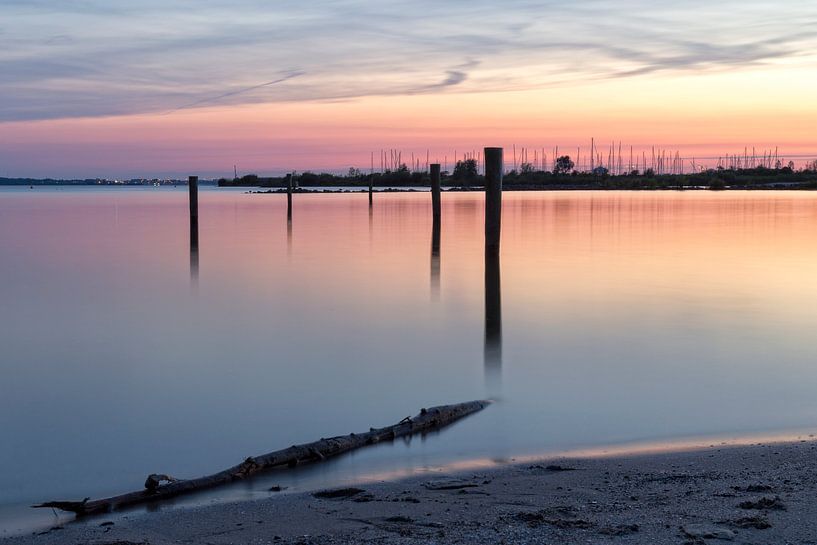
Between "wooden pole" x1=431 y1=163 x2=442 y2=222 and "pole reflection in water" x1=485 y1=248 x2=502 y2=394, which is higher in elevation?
"wooden pole" x1=431 y1=163 x2=442 y2=222

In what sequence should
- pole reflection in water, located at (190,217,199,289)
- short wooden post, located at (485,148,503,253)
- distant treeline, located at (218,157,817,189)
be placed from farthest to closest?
distant treeline, located at (218,157,817,189)
short wooden post, located at (485,148,503,253)
pole reflection in water, located at (190,217,199,289)

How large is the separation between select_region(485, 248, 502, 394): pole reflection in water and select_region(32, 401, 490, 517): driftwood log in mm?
1285

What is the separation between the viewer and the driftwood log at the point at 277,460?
4723mm

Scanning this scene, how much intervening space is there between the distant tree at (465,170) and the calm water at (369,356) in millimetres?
89009

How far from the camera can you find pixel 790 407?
22.8ft

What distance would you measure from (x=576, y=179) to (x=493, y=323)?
88.9 metres

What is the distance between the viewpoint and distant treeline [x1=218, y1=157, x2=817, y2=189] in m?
89.1

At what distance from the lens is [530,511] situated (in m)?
4.38

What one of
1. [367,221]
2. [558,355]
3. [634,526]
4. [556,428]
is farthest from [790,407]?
[367,221]

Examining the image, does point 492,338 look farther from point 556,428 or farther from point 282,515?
point 282,515

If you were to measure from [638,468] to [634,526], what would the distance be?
130 centimetres

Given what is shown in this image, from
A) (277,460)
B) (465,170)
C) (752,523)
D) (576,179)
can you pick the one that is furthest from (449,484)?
(465,170)

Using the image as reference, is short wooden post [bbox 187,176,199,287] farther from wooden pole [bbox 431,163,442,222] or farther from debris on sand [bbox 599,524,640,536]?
debris on sand [bbox 599,524,640,536]

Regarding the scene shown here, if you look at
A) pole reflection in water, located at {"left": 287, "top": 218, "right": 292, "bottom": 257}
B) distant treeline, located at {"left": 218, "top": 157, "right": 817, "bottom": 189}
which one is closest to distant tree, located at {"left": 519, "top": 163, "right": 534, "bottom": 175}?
distant treeline, located at {"left": 218, "top": 157, "right": 817, "bottom": 189}
